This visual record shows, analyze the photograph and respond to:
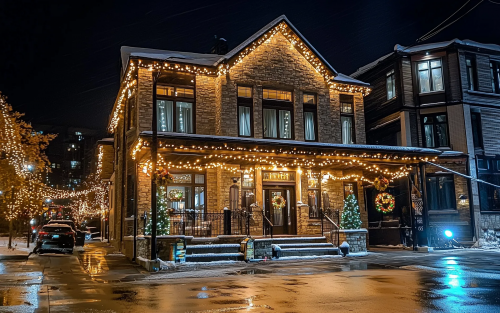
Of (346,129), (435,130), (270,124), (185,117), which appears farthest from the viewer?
(435,130)

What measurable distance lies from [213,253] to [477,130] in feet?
57.7

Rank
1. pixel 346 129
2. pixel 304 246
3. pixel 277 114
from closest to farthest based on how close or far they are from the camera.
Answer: pixel 304 246
pixel 277 114
pixel 346 129

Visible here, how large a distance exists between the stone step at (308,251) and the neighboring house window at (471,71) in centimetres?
1393

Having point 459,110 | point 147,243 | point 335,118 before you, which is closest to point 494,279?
point 147,243

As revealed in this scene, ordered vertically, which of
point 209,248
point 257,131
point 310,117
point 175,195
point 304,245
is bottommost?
point 304,245

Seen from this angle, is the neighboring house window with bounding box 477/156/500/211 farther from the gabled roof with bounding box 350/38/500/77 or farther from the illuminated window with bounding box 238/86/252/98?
the illuminated window with bounding box 238/86/252/98

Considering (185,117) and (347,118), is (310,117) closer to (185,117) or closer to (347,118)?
(347,118)

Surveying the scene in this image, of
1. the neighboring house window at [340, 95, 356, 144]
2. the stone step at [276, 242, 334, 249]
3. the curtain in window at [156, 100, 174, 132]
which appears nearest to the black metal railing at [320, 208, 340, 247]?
the stone step at [276, 242, 334, 249]

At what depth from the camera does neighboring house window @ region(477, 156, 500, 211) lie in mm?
24377

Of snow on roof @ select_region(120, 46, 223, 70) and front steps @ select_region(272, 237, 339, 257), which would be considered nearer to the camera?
front steps @ select_region(272, 237, 339, 257)

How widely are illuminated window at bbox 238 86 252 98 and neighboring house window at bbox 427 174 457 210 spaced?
11.7m

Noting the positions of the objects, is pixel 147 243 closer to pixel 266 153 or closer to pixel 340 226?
pixel 266 153

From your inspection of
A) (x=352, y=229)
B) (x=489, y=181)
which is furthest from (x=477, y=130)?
(x=352, y=229)

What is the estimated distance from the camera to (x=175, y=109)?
20188 mm
